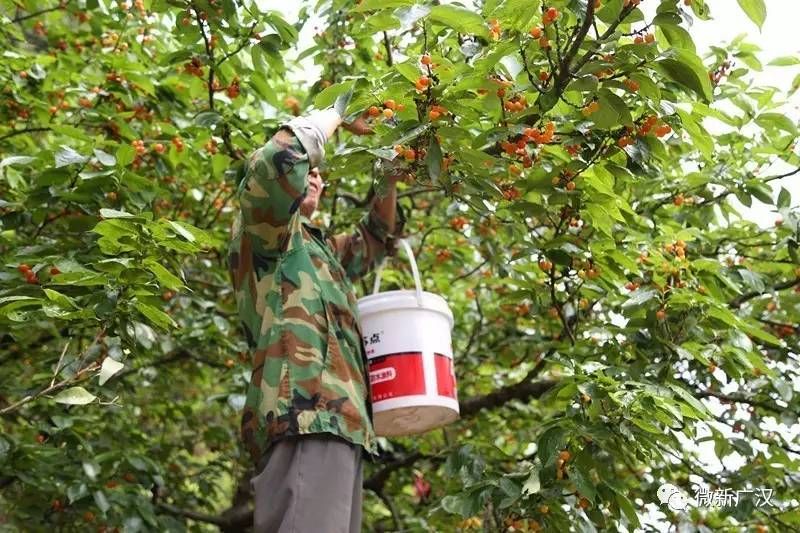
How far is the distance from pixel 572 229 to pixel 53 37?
2.40 m

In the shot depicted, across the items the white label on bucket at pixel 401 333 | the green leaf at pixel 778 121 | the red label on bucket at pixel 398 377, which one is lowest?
the red label on bucket at pixel 398 377

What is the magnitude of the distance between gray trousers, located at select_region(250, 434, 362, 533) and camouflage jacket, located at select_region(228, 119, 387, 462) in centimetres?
5

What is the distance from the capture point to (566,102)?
2.37 metres

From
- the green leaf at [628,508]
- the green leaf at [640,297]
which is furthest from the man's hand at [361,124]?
the green leaf at [628,508]

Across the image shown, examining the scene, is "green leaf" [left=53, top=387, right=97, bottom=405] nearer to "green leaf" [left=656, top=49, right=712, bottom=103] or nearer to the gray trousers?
the gray trousers

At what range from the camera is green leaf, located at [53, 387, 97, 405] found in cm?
233

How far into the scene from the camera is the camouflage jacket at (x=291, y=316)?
2.37 metres

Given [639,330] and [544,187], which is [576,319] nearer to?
[639,330]

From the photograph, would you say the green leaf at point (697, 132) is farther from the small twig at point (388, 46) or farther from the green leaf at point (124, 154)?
the green leaf at point (124, 154)

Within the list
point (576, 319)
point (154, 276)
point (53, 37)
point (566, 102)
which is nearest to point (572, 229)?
point (576, 319)

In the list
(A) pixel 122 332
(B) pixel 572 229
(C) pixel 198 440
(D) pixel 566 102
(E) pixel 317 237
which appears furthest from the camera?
(C) pixel 198 440

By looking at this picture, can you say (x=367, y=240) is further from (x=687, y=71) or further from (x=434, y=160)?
(x=687, y=71)

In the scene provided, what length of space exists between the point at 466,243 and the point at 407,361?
1.70 meters

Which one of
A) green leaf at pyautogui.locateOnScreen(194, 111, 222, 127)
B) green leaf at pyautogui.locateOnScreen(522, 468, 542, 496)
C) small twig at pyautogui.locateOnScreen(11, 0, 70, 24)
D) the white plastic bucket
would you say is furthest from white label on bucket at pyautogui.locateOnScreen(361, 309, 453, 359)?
small twig at pyautogui.locateOnScreen(11, 0, 70, 24)
